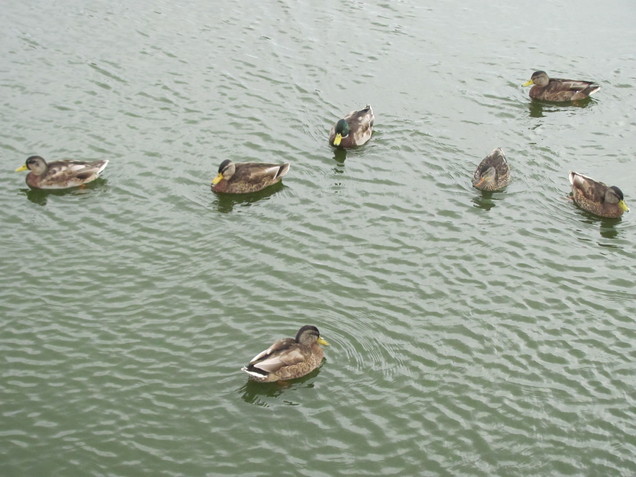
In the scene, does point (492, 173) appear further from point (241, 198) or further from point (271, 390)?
point (271, 390)

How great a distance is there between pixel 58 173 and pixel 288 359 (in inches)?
276

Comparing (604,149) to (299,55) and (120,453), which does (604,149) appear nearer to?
(299,55)

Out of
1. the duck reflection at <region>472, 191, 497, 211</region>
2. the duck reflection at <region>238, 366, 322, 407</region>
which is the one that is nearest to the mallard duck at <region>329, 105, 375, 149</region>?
the duck reflection at <region>472, 191, 497, 211</region>

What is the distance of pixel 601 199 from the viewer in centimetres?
1681

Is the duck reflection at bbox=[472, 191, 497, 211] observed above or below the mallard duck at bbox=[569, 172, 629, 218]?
below

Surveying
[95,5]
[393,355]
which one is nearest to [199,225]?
[393,355]

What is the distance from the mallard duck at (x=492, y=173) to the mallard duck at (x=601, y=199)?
1.56 meters

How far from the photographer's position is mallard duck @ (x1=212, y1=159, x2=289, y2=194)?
1662 cm

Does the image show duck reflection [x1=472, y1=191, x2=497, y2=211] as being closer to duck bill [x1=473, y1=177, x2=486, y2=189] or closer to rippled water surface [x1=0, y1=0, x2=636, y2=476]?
rippled water surface [x1=0, y1=0, x2=636, y2=476]

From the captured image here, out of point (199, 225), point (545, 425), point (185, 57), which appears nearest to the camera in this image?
point (545, 425)

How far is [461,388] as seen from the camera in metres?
12.1

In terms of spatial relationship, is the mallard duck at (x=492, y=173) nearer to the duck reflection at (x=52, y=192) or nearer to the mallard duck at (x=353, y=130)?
the mallard duck at (x=353, y=130)

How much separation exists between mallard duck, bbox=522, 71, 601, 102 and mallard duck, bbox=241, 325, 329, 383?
456 inches

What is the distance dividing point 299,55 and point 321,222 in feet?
26.9
